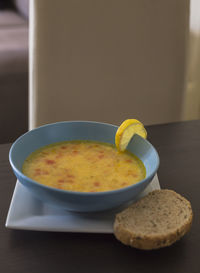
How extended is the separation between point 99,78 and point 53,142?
0.64m

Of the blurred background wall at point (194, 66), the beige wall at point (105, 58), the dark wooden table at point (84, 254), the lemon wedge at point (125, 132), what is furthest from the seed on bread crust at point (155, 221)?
the blurred background wall at point (194, 66)

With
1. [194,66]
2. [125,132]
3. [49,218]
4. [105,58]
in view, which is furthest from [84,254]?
[194,66]

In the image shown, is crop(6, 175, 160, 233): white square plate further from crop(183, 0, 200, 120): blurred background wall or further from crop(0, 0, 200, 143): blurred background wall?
crop(183, 0, 200, 120): blurred background wall

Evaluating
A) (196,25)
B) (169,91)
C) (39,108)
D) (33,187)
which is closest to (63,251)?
(33,187)

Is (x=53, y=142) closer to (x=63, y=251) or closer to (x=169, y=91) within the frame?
(x=63, y=251)

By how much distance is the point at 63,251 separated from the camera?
0.77 m

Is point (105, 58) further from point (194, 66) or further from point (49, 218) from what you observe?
point (194, 66)

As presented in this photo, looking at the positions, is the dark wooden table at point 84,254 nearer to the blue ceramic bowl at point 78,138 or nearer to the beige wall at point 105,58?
the blue ceramic bowl at point 78,138

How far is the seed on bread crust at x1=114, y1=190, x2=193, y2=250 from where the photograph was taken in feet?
2.53

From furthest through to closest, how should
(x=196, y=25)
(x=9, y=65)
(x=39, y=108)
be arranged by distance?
(x=196, y=25) → (x=9, y=65) → (x=39, y=108)

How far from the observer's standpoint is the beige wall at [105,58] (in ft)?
4.95

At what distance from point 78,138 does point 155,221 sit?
1.03 feet

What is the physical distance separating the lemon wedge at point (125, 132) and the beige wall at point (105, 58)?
0.63 metres

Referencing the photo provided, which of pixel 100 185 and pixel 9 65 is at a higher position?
pixel 100 185
